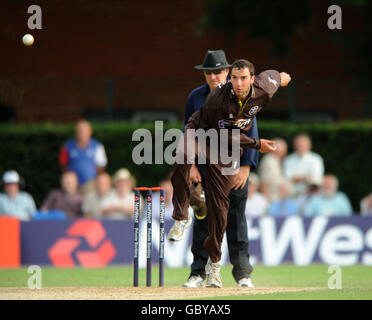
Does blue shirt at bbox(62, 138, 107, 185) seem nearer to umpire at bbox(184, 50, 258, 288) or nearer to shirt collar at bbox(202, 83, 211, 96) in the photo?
umpire at bbox(184, 50, 258, 288)

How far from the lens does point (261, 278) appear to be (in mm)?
11727

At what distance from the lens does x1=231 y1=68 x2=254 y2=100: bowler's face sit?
881 centimetres

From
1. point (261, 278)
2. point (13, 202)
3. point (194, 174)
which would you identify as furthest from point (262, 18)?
point (194, 174)

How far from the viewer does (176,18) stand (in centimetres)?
2216

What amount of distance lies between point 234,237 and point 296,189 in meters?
6.42

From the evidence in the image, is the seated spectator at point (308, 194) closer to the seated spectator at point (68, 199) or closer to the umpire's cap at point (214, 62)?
the seated spectator at point (68, 199)

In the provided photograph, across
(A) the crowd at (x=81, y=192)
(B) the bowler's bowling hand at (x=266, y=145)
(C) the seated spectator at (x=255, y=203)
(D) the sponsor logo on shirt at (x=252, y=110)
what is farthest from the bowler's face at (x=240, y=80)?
(C) the seated spectator at (x=255, y=203)

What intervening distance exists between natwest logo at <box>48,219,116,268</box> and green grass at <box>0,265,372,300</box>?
Answer: 0.65 m

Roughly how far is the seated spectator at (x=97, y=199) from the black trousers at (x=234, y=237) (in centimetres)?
564

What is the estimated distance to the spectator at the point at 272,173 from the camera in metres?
15.8

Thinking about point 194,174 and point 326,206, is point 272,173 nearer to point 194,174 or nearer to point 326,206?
point 326,206
